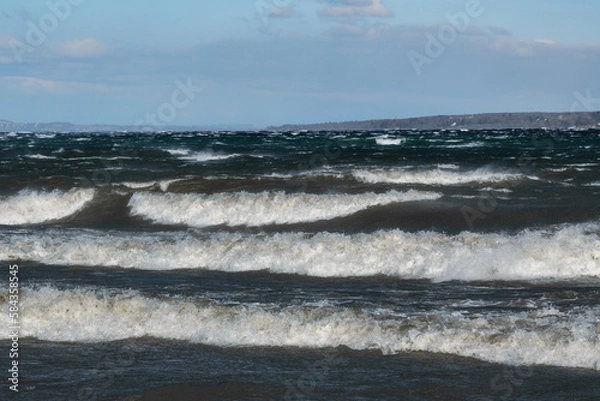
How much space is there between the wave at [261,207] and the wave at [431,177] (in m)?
7.52

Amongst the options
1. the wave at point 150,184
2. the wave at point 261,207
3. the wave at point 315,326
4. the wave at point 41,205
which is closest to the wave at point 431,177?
the wave at point 261,207

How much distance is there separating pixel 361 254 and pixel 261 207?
9296mm

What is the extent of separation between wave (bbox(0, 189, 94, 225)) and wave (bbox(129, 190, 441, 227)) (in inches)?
130

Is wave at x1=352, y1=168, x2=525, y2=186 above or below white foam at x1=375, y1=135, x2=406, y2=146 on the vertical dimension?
below

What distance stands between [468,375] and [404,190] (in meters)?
20.0

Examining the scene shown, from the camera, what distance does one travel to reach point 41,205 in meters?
32.0

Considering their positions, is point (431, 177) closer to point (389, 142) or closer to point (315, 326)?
point (315, 326)

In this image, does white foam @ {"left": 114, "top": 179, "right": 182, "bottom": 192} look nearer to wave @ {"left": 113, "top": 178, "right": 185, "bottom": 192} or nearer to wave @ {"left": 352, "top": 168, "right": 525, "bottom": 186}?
wave @ {"left": 113, "top": 178, "right": 185, "bottom": 192}

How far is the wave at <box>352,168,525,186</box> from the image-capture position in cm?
3638

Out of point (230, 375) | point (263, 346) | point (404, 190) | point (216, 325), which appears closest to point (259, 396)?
point (230, 375)

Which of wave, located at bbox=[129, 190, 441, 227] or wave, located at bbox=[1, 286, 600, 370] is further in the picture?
wave, located at bbox=[129, 190, 441, 227]

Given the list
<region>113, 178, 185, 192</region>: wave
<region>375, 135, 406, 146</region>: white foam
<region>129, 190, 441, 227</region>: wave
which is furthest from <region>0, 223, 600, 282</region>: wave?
<region>375, 135, 406, 146</region>: white foam

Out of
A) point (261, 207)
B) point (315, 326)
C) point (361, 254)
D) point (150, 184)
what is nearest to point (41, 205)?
point (150, 184)

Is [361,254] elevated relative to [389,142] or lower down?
lower down
